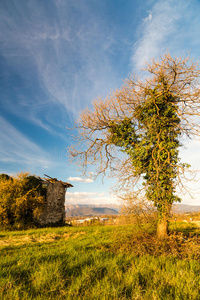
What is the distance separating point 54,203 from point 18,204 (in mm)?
5873

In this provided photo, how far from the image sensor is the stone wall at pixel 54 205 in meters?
22.4

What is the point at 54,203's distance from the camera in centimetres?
2336

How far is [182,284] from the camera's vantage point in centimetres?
321

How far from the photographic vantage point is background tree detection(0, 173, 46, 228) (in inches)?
730

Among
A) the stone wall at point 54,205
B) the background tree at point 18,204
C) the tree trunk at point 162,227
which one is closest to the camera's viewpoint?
the tree trunk at point 162,227

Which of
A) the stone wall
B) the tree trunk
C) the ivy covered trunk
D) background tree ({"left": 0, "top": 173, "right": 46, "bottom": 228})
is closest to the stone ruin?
the stone wall

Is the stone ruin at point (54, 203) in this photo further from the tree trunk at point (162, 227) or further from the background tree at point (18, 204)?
the tree trunk at point (162, 227)

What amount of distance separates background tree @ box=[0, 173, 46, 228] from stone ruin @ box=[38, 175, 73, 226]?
210 cm

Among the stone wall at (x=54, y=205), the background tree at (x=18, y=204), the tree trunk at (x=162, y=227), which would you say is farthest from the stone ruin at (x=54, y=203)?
the tree trunk at (x=162, y=227)

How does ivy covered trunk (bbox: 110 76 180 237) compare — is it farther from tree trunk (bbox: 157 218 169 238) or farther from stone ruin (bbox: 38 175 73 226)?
stone ruin (bbox: 38 175 73 226)

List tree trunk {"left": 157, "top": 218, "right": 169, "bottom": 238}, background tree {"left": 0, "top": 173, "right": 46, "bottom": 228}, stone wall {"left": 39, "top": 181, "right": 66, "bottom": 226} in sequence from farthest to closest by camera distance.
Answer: stone wall {"left": 39, "top": 181, "right": 66, "bottom": 226}, background tree {"left": 0, "top": 173, "right": 46, "bottom": 228}, tree trunk {"left": 157, "top": 218, "right": 169, "bottom": 238}

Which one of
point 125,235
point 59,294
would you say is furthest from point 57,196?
point 59,294

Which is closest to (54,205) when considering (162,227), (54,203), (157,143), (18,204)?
(54,203)

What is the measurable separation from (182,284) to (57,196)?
2249cm
